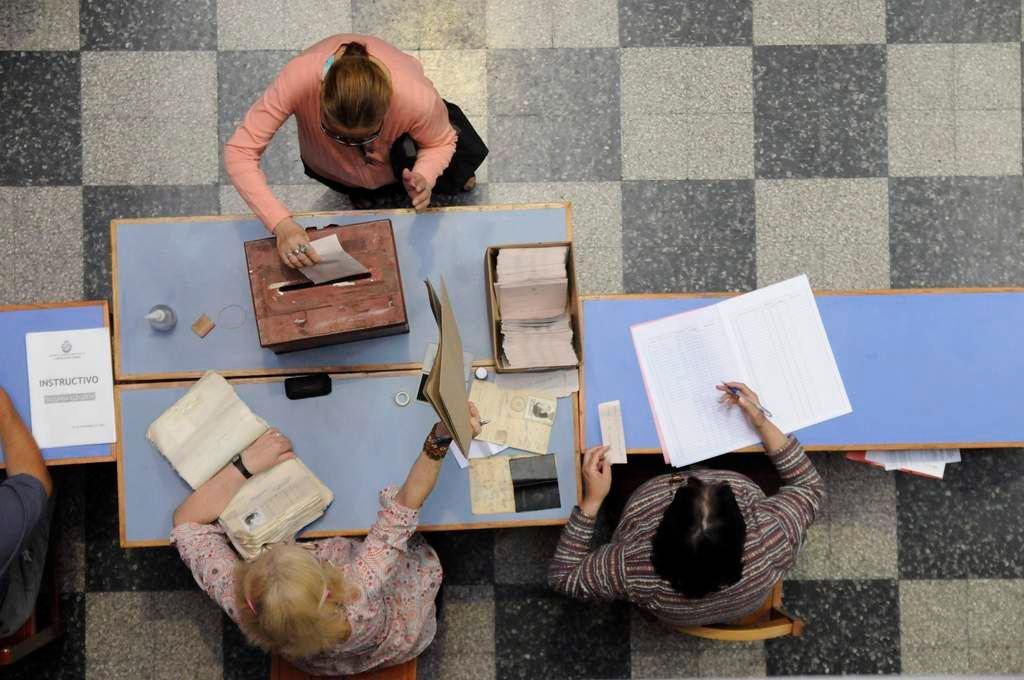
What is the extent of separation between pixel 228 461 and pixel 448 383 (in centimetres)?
84

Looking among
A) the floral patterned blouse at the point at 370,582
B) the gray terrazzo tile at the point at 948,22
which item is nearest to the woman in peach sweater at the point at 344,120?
the floral patterned blouse at the point at 370,582

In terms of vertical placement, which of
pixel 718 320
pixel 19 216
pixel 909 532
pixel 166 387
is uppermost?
pixel 19 216

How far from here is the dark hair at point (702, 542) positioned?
167cm

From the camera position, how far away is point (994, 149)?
2.73 meters

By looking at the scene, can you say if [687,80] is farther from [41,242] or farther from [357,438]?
[41,242]

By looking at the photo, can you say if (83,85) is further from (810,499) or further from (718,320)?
(810,499)

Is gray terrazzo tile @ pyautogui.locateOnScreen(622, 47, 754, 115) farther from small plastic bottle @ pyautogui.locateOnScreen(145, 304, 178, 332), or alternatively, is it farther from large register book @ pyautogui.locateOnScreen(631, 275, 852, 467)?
small plastic bottle @ pyautogui.locateOnScreen(145, 304, 178, 332)

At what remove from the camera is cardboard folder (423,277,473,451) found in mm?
1408

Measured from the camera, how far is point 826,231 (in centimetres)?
271

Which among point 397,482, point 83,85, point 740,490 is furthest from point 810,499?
point 83,85

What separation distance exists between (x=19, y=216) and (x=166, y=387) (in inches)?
49.6

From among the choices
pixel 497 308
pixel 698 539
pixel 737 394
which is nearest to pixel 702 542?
pixel 698 539

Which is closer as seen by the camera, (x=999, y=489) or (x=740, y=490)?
(x=740, y=490)

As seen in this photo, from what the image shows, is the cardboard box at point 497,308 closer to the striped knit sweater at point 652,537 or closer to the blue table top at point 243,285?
the blue table top at point 243,285
